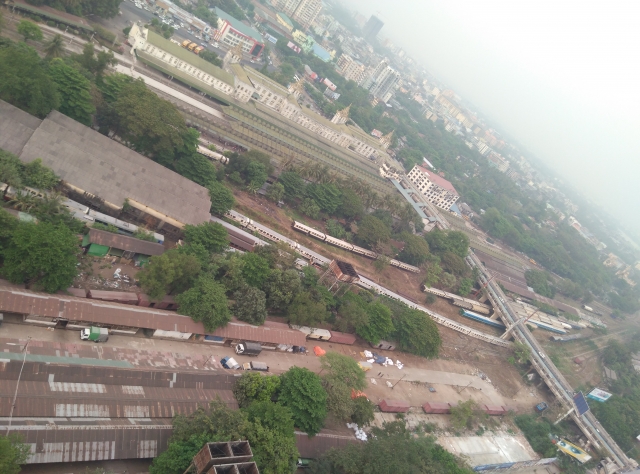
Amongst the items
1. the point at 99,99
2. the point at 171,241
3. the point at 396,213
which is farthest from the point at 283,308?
the point at 396,213

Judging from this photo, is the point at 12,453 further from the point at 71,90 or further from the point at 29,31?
the point at 29,31

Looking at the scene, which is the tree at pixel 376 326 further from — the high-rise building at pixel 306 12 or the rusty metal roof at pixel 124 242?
the high-rise building at pixel 306 12

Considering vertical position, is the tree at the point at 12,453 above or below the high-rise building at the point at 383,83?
below

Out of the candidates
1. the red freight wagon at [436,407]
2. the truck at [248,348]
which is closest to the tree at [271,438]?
the truck at [248,348]

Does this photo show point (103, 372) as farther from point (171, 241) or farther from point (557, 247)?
point (557, 247)

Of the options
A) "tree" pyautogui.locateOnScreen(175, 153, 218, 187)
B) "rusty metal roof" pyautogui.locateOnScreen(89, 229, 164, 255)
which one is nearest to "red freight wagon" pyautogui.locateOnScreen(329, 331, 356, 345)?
"rusty metal roof" pyautogui.locateOnScreen(89, 229, 164, 255)

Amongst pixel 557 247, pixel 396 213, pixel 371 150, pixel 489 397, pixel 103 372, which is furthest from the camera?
pixel 557 247

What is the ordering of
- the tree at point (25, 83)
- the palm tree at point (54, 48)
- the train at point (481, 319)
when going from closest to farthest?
1. the tree at point (25, 83)
2. the palm tree at point (54, 48)
3. the train at point (481, 319)
